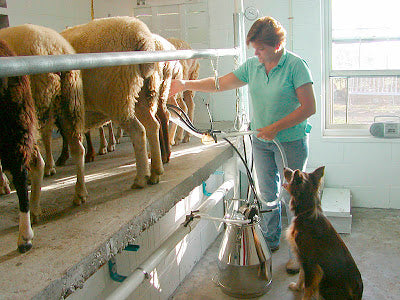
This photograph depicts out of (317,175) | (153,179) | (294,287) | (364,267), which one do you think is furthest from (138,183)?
(364,267)

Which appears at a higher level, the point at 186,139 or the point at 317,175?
the point at 186,139

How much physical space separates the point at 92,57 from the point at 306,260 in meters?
1.66

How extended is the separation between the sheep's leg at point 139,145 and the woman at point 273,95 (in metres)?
0.62

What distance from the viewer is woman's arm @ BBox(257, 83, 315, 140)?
7.52 ft

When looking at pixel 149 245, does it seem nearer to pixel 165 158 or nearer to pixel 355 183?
pixel 165 158

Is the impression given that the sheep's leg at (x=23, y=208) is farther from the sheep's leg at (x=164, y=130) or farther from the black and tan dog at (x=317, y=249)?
the black and tan dog at (x=317, y=249)

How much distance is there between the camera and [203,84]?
2713 mm

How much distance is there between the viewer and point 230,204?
8.38 ft

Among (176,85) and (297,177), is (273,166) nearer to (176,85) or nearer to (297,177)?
(297,177)

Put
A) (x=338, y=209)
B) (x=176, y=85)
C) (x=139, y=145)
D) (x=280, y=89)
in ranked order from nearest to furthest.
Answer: (x=139, y=145) < (x=280, y=89) < (x=176, y=85) < (x=338, y=209)

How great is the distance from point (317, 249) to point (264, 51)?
117 centimetres

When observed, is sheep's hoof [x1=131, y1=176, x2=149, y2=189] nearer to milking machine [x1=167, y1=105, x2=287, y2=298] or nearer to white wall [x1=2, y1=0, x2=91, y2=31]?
milking machine [x1=167, y1=105, x2=287, y2=298]

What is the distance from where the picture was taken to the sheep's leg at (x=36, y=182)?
159cm

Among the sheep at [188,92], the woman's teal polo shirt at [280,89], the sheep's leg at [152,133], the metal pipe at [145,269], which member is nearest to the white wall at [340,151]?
the sheep at [188,92]
